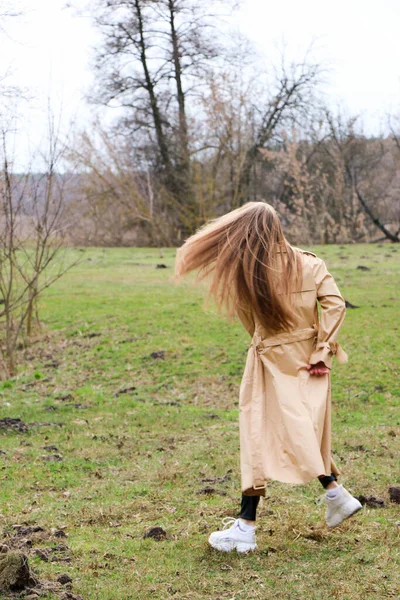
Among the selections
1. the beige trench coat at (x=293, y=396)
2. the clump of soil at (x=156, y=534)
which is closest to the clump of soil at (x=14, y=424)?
the clump of soil at (x=156, y=534)

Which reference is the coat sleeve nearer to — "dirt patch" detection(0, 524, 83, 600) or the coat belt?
the coat belt

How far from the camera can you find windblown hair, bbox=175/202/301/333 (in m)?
4.35

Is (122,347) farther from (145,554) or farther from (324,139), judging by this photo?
(324,139)

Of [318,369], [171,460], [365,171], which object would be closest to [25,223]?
[171,460]

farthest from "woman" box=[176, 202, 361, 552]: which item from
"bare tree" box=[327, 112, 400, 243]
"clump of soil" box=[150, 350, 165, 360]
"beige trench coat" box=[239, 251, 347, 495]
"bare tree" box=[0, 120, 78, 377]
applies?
"bare tree" box=[327, 112, 400, 243]

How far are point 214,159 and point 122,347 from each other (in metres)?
26.3

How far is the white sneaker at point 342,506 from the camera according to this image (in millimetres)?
4477

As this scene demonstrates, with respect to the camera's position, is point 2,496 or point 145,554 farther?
point 2,496

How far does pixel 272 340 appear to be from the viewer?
14.5 feet

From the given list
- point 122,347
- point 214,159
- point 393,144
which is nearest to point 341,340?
point 122,347

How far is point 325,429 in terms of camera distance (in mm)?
4430

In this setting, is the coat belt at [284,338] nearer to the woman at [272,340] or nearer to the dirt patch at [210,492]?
the woman at [272,340]

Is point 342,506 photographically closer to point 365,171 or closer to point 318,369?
point 318,369

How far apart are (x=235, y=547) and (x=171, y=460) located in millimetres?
2782
